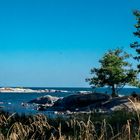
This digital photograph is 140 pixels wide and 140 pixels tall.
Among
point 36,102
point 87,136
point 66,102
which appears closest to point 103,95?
point 66,102

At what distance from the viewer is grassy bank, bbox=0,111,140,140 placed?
840 cm

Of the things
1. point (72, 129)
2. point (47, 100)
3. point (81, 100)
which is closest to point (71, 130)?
point (72, 129)

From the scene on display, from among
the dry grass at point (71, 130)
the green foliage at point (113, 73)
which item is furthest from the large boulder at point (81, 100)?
the dry grass at point (71, 130)

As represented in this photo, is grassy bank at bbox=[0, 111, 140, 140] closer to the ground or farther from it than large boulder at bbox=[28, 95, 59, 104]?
closer to the ground

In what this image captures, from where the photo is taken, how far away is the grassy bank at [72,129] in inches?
331

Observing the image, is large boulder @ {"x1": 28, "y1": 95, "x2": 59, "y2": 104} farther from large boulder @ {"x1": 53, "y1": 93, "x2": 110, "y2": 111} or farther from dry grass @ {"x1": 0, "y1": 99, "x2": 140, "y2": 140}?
dry grass @ {"x1": 0, "y1": 99, "x2": 140, "y2": 140}

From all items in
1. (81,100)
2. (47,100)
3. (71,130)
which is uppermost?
(47,100)

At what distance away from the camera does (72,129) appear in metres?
14.9

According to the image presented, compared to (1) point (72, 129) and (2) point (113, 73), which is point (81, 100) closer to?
(2) point (113, 73)

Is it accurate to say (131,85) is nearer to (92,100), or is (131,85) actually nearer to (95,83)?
(95,83)

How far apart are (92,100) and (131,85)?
49.8 feet

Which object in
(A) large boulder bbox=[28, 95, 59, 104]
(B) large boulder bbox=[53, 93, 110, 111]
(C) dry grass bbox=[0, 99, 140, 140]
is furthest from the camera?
(A) large boulder bbox=[28, 95, 59, 104]

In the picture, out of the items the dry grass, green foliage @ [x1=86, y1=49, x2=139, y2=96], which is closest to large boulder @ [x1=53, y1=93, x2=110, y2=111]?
green foliage @ [x1=86, y1=49, x2=139, y2=96]

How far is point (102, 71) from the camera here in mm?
81875
